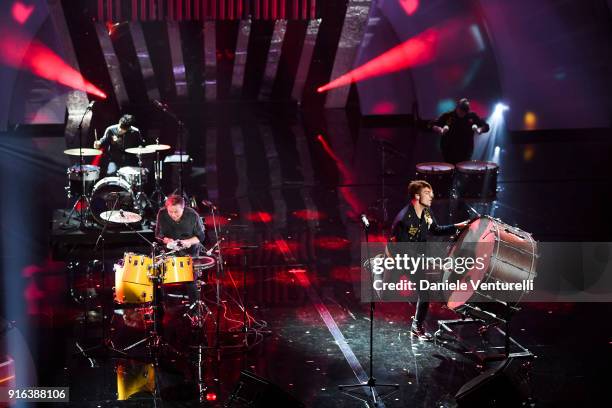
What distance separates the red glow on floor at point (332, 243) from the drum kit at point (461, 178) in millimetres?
1835

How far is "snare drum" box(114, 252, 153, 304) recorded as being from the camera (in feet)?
31.5

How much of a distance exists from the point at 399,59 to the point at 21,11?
8.90 metres

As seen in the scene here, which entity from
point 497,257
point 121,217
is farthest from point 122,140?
point 497,257

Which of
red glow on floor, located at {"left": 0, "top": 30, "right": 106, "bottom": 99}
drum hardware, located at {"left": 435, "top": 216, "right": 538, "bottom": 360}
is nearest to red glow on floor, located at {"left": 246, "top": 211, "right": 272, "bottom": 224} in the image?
drum hardware, located at {"left": 435, "top": 216, "right": 538, "bottom": 360}

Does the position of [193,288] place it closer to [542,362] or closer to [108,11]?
[542,362]

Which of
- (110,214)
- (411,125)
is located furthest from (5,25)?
(110,214)

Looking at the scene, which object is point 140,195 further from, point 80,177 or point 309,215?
point 309,215

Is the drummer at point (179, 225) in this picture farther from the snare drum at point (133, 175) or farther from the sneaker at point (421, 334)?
the snare drum at point (133, 175)

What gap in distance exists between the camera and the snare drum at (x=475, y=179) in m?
13.9

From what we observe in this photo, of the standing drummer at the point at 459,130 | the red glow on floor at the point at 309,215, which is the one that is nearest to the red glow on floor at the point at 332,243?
the red glow on floor at the point at 309,215

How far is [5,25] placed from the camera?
19500mm

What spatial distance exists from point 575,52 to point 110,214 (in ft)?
42.3

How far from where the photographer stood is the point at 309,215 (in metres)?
14.0

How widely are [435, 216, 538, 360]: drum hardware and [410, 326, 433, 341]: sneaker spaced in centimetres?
45
